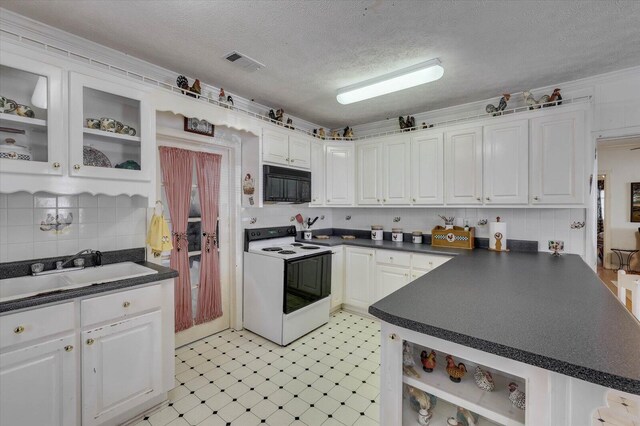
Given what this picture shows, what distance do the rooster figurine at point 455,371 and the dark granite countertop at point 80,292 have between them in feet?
5.67

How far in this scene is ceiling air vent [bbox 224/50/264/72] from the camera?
2.13 meters

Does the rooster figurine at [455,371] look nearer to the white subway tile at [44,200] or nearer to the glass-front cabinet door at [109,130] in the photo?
the glass-front cabinet door at [109,130]

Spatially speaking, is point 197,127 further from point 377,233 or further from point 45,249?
point 377,233

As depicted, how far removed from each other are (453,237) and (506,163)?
0.91m

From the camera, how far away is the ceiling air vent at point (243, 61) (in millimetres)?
2127

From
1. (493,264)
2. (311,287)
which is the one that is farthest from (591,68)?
(311,287)

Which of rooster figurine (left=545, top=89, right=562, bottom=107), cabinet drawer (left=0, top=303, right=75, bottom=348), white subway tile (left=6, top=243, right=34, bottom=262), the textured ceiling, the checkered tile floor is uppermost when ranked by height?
the textured ceiling

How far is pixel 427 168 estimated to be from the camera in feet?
10.5

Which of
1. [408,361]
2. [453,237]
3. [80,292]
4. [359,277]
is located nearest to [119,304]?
[80,292]

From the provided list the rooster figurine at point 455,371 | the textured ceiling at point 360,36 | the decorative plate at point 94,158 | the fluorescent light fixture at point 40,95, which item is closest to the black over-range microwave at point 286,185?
the textured ceiling at point 360,36

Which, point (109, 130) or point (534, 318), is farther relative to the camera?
point (109, 130)

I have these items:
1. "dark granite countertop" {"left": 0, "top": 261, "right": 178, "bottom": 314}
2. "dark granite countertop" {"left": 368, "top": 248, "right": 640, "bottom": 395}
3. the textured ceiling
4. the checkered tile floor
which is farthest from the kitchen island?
the textured ceiling

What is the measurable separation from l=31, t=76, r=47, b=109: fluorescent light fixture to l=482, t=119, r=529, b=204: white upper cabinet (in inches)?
136

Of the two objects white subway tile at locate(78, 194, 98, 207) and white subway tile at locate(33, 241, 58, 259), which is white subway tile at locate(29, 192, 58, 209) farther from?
white subway tile at locate(33, 241, 58, 259)
